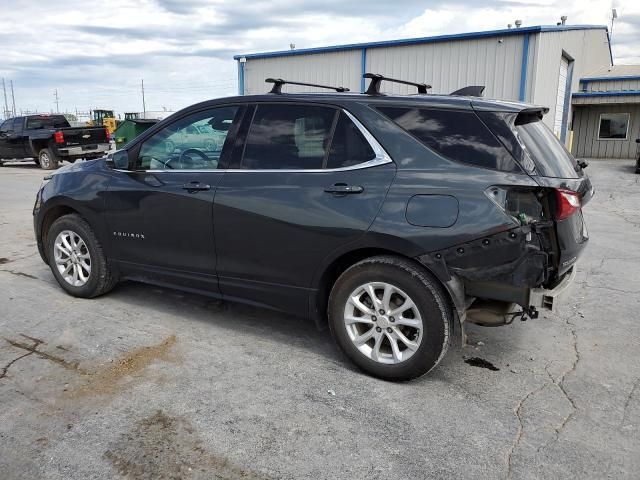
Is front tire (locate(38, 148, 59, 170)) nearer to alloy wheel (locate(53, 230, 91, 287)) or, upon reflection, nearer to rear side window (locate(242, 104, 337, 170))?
A: alloy wheel (locate(53, 230, 91, 287))

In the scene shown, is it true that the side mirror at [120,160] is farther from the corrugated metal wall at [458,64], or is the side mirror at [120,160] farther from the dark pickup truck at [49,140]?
the dark pickup truck at [49,140]

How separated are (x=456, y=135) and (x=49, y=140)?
18093 millimetres

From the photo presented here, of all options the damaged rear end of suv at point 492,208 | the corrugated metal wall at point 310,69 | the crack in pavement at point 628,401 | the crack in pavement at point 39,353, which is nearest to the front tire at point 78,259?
the crack in pavement at point 39,353

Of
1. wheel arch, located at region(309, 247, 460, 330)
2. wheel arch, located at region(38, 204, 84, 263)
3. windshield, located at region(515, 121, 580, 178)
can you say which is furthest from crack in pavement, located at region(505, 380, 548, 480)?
wheel arch, located at region(38, 204, 84, 263)

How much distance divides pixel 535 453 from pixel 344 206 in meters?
1.75

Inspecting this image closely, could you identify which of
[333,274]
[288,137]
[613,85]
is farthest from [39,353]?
[613,85]

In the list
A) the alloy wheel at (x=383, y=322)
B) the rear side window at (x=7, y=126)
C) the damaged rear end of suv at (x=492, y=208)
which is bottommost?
the alloy wheel at (x=383, y=322)

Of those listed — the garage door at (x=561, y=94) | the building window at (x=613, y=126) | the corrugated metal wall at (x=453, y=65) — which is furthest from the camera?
the building window at (x=613, y=126)

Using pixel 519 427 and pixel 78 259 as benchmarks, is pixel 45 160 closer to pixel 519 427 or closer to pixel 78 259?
pixel 78 259

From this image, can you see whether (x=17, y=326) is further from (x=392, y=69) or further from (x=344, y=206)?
(x=392, y=69)

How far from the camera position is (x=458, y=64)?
17281 mm

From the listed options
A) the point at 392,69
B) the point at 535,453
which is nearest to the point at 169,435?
the point at 535,453

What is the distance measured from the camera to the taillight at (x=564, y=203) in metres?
3.13

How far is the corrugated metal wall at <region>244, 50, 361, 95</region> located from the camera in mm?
19531
